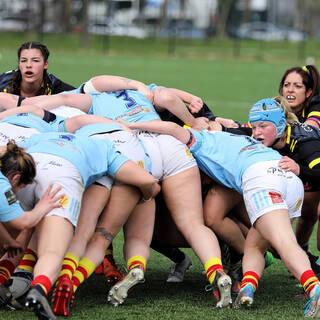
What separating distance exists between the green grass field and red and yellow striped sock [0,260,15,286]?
0.82 ft

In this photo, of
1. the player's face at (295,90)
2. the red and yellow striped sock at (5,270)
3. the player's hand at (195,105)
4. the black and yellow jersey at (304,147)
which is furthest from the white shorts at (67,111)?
the player's face at (295,90)

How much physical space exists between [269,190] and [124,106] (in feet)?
4.73

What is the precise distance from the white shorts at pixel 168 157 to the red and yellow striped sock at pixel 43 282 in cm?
133

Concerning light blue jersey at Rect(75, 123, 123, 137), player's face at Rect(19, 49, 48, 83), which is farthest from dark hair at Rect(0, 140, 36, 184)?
player's face at Rect(19, 49, 48, 83)

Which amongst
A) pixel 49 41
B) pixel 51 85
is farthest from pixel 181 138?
→ pixel 49 41

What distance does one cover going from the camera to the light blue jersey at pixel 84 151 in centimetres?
511

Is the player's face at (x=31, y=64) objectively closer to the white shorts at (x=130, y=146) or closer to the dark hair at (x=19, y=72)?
the dark hair at (x=19, y=72)

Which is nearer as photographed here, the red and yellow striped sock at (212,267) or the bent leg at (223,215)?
the red and yellow striped sock at (212,267)

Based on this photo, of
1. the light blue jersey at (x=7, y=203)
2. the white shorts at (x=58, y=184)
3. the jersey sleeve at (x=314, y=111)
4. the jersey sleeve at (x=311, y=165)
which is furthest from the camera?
the jersey sleeve at (x=314, y=111)

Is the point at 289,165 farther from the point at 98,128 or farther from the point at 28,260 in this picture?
the point at 28,260

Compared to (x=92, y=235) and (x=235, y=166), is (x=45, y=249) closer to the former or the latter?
(x=92, y=235)

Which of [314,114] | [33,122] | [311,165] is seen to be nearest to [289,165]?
[311,165]

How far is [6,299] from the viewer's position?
4973 mm

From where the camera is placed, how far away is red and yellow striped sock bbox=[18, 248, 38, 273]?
5.23m
